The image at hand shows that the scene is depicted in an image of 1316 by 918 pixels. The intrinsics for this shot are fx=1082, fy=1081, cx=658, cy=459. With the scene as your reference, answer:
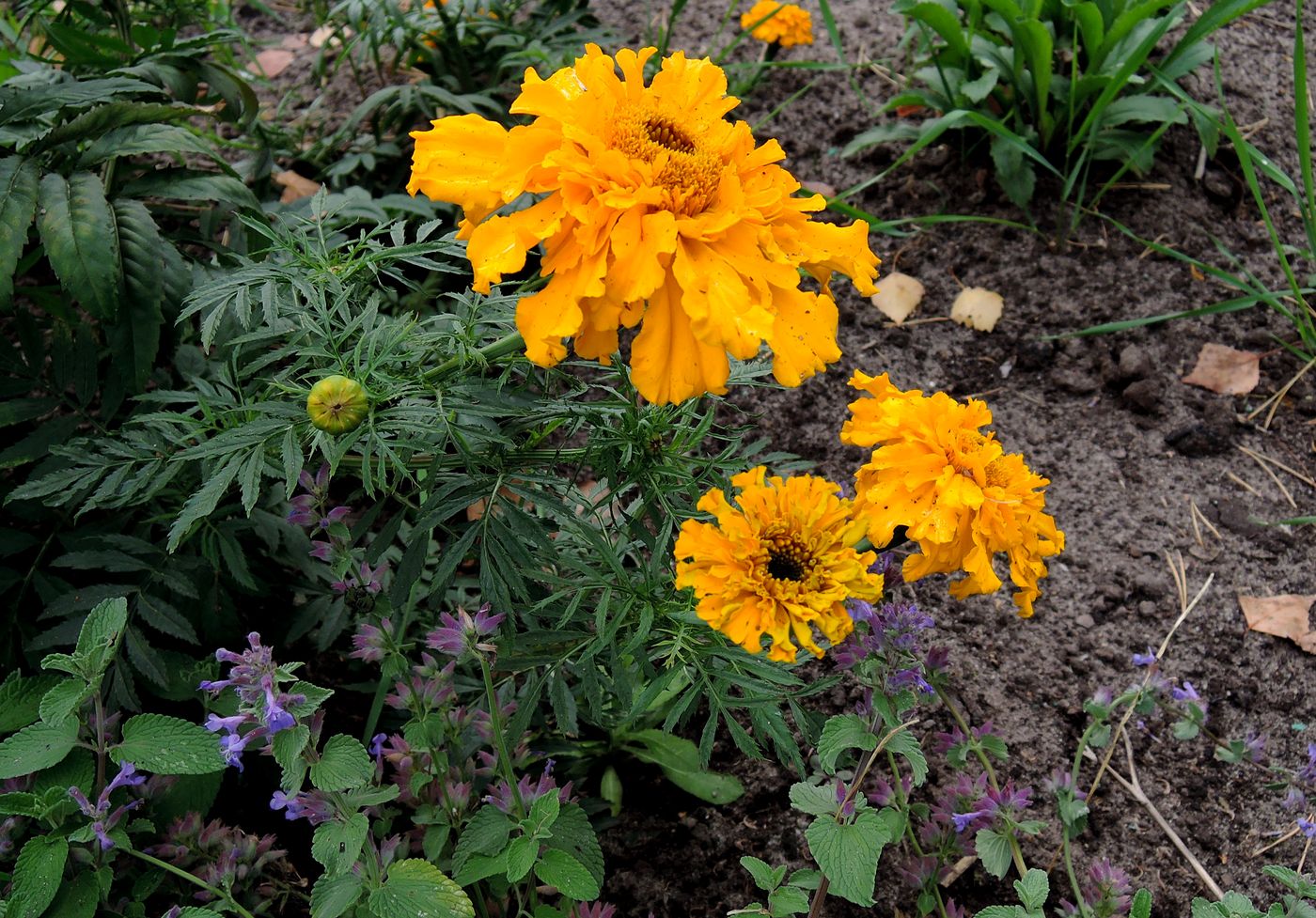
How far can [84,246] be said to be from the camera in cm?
157

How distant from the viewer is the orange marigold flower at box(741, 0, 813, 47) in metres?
2.96

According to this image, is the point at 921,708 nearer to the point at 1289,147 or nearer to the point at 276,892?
the point at 276,892

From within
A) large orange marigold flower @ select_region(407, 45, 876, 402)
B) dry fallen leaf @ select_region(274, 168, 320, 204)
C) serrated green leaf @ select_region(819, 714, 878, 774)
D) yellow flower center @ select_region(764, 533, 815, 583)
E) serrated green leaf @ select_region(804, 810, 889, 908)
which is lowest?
dry fallen leaf @ select_region(274, 168, 320, 204)

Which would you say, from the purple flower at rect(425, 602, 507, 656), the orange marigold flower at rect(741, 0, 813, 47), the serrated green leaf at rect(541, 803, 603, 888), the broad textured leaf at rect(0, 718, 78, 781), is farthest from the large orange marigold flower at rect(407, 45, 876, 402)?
the orange marigold flower at rect(741, 0, 813, 47)

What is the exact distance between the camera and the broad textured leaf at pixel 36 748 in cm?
134

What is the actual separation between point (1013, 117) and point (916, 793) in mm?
1764

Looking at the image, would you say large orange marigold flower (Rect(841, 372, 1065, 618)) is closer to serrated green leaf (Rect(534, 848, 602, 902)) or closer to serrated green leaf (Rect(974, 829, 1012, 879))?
serrated green leaf (Rect(974, 829, 1012, 879))

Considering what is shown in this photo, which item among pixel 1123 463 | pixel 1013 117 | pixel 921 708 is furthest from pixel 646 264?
pixel 1013 117

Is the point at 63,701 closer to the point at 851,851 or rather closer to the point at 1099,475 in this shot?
Result: the point at 851,851

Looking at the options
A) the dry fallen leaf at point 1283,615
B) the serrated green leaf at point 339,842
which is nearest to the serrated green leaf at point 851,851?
the serrated green leaf at point 339,842

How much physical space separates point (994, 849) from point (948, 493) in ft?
1.78

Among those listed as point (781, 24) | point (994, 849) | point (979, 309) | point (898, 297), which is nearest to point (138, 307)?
point (994, 849)

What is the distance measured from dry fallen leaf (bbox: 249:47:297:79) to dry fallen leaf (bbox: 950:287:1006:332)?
220cm

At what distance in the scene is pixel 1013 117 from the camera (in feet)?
9.00
